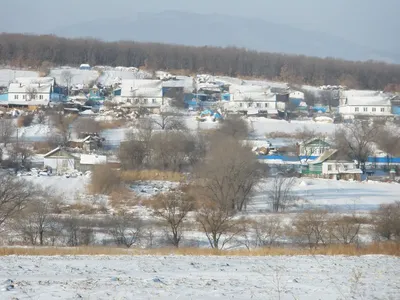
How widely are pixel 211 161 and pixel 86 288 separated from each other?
15033 mm

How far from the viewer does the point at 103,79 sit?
52094mm

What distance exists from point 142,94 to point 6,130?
1323 centimetres

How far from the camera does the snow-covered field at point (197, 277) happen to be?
454 centimetres

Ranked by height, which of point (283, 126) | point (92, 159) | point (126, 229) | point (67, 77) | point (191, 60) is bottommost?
point (126, 229)

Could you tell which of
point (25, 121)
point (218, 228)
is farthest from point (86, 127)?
point (218, 228)

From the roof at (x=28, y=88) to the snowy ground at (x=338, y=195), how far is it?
2308cm

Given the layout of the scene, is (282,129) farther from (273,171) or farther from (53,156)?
(53,156)

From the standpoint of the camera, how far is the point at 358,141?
26.7m

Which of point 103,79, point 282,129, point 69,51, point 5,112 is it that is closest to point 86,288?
point 282,129

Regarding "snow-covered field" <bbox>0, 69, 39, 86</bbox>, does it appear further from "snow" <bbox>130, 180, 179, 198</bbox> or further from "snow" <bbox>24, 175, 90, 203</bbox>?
"snow" <bbox>130, 180, 179, 198</bbox>


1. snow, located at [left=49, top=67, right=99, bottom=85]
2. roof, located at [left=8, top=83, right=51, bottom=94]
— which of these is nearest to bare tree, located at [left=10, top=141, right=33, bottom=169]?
roof, located at [left=8, top=83, right=51, bottom=94]

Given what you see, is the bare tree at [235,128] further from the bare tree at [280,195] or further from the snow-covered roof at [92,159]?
the bare tree at [280,195]

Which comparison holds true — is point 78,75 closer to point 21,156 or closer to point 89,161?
point 21,156

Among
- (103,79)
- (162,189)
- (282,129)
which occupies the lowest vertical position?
(162,189)
